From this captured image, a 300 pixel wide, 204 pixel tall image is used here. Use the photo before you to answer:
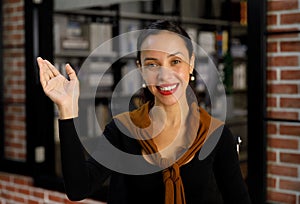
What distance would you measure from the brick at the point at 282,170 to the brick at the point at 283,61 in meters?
0.45

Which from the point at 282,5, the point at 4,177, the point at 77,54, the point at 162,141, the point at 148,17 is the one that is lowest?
the point at 4,177

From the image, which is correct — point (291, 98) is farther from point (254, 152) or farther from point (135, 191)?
point (135, 191)

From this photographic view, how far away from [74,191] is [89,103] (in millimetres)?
3292

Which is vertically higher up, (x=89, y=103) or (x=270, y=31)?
(x=270, y=31)

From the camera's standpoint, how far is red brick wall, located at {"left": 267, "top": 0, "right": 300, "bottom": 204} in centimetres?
231

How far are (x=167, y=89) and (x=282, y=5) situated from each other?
106cm

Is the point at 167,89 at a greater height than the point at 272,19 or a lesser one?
lesser

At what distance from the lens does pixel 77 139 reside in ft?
4.72

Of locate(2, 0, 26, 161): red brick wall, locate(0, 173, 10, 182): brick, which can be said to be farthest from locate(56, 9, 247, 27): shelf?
locate(0, 173, 10, 182): brick

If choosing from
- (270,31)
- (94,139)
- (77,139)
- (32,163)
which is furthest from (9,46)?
(77,139)

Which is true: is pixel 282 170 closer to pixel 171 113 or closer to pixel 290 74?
pixel 290 74

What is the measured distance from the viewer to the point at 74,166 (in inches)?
56.7

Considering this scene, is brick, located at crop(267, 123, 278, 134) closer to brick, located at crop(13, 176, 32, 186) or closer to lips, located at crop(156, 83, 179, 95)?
lips, located at crop(156, 83, 179, 95)

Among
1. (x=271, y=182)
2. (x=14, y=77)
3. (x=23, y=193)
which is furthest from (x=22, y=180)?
(x=271, y=182)
